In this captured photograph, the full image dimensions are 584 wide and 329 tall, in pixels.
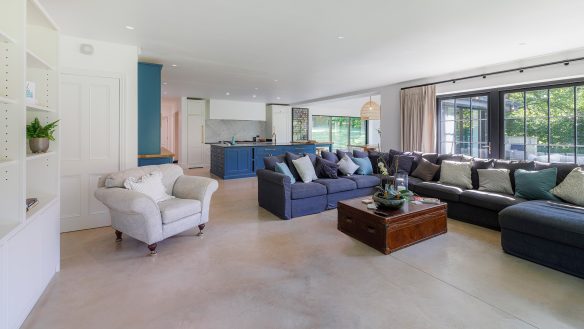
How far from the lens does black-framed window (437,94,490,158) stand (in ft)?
17.2

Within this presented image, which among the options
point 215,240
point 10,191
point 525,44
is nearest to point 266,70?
point 215,240

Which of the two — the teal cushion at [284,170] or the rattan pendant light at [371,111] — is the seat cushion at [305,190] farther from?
the rattan pendant light at [371,111]

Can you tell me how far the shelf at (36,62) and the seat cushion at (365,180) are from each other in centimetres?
409

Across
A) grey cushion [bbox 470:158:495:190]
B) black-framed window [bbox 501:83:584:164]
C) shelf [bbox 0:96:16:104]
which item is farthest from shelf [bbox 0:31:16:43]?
black-framed window [bbox 501:83:584:164]

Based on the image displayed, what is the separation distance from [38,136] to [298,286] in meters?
2.34

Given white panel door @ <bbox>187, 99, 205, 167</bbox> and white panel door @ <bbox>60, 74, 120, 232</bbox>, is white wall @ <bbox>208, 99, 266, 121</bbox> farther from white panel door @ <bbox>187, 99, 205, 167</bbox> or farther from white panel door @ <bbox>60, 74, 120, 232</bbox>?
white panel door @ <bbox>60, 74, 120, 232</bbox>

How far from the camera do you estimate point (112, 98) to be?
3.67 metres

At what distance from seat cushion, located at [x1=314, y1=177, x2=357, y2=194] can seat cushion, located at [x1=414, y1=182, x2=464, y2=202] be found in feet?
3.44

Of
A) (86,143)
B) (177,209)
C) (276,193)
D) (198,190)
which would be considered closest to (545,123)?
(276,193)

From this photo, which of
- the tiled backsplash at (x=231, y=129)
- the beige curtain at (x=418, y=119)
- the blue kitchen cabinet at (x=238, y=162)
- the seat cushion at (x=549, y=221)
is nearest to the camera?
the seat cushion at (x=549, y=221)

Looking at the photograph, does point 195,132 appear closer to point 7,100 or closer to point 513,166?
point 7,100

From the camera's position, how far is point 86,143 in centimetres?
354

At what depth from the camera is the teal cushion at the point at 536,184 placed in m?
3.42

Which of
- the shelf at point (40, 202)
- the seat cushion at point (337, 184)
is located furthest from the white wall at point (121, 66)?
the seat cushion at point (337, 184)
